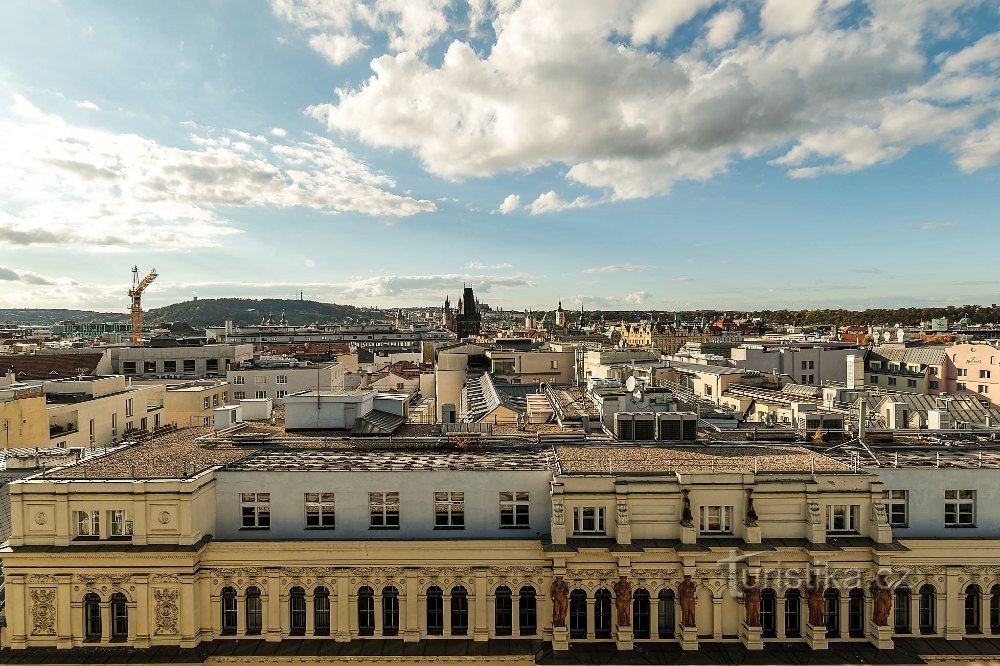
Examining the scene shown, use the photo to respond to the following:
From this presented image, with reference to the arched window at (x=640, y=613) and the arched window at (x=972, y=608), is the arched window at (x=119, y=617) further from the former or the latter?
the arched window at (x=972, y=608)

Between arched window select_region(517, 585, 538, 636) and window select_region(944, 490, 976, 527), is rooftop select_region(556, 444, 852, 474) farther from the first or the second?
arched window select_region(517, 585, 538, 636)

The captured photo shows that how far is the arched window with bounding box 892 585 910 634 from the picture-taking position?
93.2 ft

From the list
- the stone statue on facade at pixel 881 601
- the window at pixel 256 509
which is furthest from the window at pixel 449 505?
the stone statue on facade at pixel 881 601

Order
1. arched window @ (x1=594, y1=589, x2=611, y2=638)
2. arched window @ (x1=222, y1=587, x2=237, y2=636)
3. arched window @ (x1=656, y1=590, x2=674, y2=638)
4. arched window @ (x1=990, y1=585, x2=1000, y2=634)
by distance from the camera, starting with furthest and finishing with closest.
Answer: arched window @ (x1=990, y1=585, x2=1000, y2=634), arched window @ (x1=222, y1=587, x2=237, y2=636), arched window @ (x1=594, y1=589, x2=611, y2=638), arched window @ (x1=656, y1=590, x2=674, y2=638)

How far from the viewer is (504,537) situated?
2870cm

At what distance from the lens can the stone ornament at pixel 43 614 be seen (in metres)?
27.2

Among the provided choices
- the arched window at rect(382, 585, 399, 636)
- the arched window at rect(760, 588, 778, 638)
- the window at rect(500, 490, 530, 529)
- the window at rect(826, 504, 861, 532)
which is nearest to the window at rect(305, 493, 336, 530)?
the arched window at rect(382, 585, 399, 636)

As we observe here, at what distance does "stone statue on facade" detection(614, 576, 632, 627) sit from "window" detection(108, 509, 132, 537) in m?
23.0

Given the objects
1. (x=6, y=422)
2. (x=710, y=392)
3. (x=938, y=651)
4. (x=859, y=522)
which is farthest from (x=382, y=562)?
(x=710, y=392)

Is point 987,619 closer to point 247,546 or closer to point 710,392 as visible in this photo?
point 247,546

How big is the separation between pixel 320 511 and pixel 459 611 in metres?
8.23

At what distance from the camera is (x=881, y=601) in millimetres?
27344

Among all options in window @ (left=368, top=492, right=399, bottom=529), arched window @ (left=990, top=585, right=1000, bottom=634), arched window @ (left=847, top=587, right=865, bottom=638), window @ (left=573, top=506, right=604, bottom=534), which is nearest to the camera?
arched window @ (left=847, top=587, right=865, bottom=638)

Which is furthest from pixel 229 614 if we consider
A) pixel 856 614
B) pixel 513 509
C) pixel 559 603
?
pixel 856 614
